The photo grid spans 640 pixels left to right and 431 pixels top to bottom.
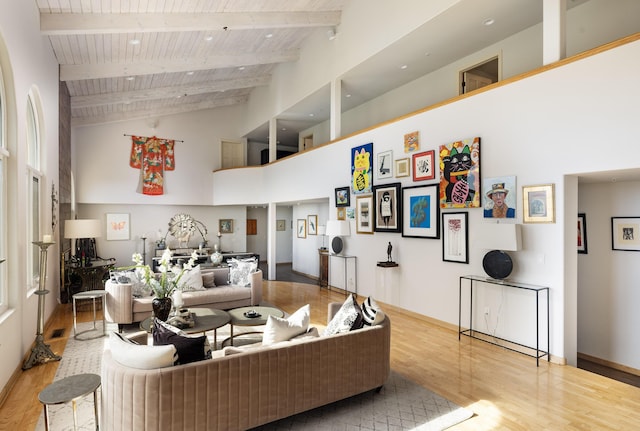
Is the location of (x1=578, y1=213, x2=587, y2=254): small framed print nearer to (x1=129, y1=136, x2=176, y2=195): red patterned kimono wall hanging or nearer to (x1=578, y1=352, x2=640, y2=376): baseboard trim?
(x1=578, y1=352, x2=640, y2=376): baseboard trim

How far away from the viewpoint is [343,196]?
759 cm

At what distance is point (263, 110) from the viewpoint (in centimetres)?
1092

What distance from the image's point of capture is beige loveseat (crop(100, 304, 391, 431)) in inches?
92.0

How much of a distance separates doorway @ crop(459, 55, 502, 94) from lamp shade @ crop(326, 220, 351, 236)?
3365 millimetres

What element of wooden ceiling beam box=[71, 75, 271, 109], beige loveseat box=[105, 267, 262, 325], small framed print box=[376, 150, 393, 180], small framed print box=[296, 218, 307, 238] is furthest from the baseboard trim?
wooden ceiling beam box=[71, 75, 271, 109]

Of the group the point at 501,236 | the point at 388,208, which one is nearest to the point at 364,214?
the point at 388,208

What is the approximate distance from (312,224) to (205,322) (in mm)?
6604

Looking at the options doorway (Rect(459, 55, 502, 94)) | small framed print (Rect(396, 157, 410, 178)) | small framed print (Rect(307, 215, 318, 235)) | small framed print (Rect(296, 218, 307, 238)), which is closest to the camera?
small framed print (Rect(396, 157, 410, 178))

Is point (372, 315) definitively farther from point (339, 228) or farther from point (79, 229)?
point (79, 229)

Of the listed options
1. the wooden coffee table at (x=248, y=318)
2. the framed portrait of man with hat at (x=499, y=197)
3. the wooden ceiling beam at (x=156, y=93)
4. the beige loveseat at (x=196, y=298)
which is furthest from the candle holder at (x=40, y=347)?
the wooden ceiling beam at (x=156, y=93)

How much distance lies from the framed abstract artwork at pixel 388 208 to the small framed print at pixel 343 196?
784mm

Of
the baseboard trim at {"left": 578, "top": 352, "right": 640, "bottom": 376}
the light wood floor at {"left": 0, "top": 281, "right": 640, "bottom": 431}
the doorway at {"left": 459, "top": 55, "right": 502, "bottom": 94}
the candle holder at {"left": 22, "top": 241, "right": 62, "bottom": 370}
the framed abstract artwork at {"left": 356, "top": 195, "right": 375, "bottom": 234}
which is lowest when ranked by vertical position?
the baseboard trim at {"left": 578, "top": 352, "right": 640, "bottom": 376}

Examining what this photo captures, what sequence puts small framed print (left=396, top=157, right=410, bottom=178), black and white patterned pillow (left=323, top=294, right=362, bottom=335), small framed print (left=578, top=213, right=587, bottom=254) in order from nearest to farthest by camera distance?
black and white patterned pillow (left=323, top=294, right=362, bottom=335) < small framed print (left=578, top=213, right=587, bottom=254) < small framed print (left=396, top=157, right=410, bottom=178)

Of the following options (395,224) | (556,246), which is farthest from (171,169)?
(556,246)
